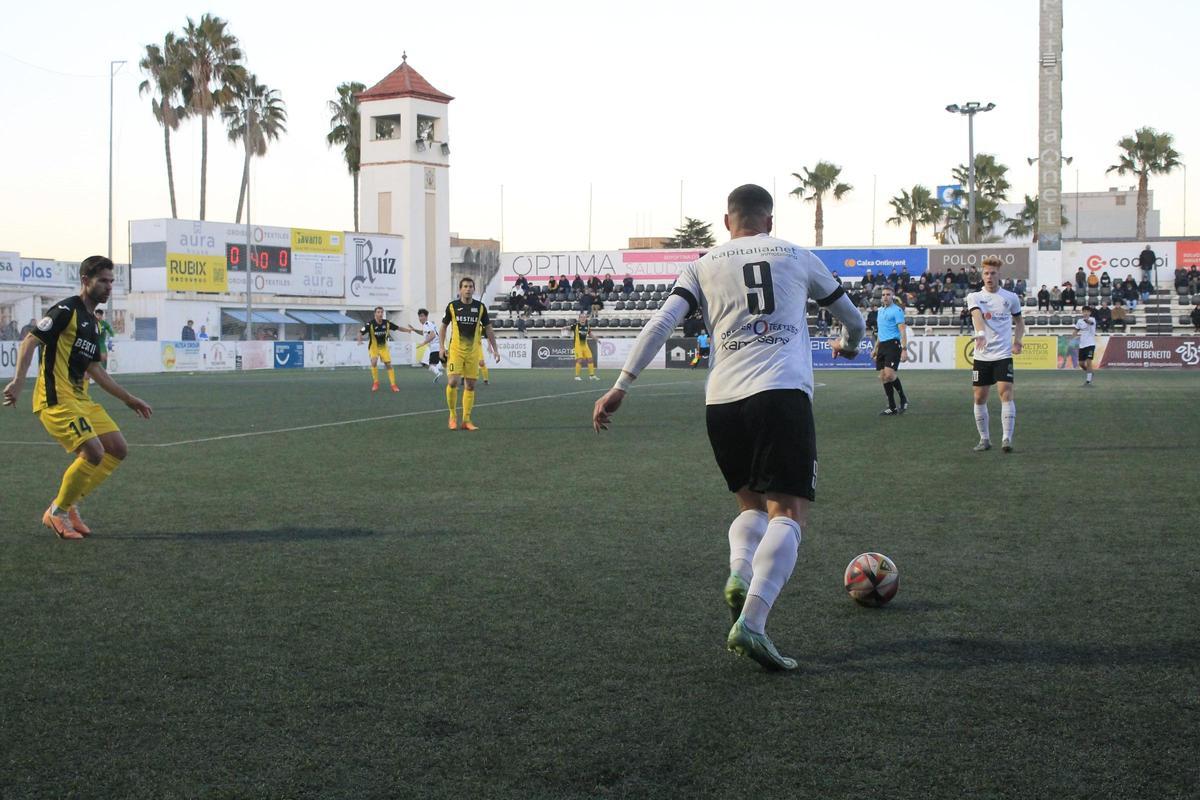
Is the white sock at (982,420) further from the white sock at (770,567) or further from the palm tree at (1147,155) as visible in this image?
the palm tree at (1147,155)

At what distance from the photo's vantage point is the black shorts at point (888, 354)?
20.5 m

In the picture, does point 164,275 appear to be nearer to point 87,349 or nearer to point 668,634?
point 87,349

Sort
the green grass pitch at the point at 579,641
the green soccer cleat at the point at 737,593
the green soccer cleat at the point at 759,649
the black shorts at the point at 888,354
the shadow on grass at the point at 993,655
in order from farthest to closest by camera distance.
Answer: the black shorts at the point at 888,354
the green soccer cleat at the point at 737,593
the shadow on grass at the point at 993,655
the green soccer cleat at the point at 759,649
the green grass pitch at the point at 579,641

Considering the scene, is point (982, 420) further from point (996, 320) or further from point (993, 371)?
point (996, 320)

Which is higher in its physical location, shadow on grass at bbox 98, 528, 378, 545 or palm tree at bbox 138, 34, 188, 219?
palm tree at bbox 138, 34, 188, 219

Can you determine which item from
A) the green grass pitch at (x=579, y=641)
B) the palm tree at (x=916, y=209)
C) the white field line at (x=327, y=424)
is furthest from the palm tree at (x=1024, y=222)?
the green grass pitch at (x=579, y=641)

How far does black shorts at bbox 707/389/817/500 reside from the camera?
523 cm

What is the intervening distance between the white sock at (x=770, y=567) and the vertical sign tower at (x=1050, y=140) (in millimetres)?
52741

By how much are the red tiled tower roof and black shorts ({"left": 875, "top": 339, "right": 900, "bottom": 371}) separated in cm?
5071

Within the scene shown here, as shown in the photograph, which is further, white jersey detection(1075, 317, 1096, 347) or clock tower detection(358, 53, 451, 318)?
clock tower detection(358, 53, 451, 318)

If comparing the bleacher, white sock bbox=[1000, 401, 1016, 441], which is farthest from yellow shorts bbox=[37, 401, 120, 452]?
the bleacher

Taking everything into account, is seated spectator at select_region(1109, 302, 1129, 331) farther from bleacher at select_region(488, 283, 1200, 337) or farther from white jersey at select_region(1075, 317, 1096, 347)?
white jersey at select_region(1075, 317, 1096, 347)

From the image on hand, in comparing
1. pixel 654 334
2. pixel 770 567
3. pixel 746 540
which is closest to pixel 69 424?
pixel 654 334

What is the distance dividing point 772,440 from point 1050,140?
179 ft
